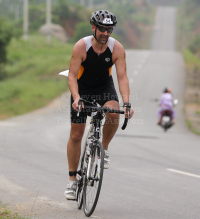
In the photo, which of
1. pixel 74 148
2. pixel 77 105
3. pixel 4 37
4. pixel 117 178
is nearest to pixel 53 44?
pixel 4 37

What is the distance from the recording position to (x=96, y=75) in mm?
6277

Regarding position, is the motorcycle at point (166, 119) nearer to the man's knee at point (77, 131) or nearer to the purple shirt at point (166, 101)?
the purple shirt at point (166, 101)

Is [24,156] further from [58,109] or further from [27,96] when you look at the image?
[27,96]

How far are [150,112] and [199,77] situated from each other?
14803 millimetres

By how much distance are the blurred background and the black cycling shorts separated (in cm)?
1523

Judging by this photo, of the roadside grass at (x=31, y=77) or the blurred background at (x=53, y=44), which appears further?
the blurred background at (x=53, y=44)

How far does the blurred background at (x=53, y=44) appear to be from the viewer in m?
36.7

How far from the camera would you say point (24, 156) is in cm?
1117

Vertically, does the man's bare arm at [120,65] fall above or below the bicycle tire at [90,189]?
above

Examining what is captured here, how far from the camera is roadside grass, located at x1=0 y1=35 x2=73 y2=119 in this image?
34.5m

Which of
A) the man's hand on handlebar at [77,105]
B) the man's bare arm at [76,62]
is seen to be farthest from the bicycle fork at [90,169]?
the man's bare arm at [76,62]

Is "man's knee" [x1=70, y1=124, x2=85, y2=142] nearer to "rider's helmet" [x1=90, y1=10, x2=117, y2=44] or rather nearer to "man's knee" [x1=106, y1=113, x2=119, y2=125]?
"man's knee" [x1=106, y1=113, x2=119, y2=125]

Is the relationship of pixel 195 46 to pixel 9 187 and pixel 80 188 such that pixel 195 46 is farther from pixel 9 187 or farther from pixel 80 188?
pixel 80 188

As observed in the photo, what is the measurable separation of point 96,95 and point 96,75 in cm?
24
